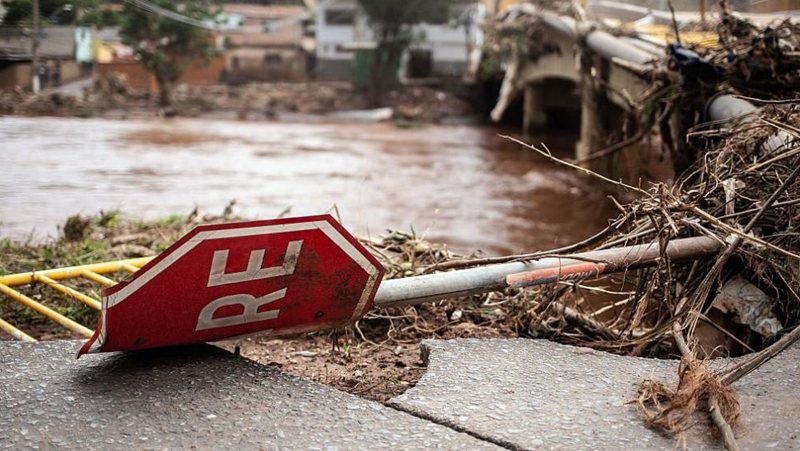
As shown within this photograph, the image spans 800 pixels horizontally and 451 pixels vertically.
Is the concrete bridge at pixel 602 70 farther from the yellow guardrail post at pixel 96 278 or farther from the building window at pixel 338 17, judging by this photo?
the building window at pixel 338 17

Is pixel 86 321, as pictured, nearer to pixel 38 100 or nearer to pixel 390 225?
pixel 390 225

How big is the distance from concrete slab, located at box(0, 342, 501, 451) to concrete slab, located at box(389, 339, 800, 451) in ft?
0.49

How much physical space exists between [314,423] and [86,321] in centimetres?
177

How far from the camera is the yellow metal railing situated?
11.1ft

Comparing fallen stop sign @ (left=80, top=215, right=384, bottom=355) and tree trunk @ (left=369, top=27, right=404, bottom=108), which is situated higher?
tree trunk @ (left=369, top=27, right=404, bottom=108)

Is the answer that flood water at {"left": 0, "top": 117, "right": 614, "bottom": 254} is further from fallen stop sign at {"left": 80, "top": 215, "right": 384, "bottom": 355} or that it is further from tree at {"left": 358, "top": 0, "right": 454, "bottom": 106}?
tree at {"left": 358, "top": 0, "right": 454, "bottom": 106}

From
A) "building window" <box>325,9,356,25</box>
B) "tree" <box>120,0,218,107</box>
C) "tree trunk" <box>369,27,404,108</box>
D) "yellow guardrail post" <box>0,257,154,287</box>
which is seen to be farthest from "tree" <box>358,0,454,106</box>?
"yellow guardrail post" <box>0,257,154,287</box>

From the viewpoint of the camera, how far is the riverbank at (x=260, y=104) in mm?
25934

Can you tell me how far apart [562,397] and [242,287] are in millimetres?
1103

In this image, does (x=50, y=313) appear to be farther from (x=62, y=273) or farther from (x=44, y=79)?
(x=44, y=79)

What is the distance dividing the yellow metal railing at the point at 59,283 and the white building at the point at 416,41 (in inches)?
1118

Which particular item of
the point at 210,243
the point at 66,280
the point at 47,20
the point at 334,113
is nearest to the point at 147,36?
the point at 334,113

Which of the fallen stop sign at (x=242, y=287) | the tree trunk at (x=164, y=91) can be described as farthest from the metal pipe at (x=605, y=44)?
the tree trunk at (x=164, y=91)

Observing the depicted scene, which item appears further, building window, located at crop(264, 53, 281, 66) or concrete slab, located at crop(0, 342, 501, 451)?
building window, located at crop(264, 53, 281, 66)
